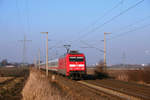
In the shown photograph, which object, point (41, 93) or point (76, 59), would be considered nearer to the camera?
point (41, 93)

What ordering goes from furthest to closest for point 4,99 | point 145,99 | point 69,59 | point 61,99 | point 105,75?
point 105,75 < point 69,59 < point 4,99 < point 145,99 < point 61,99

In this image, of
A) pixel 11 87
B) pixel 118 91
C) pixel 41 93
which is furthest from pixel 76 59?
pixel 41 93

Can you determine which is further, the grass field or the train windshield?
the train windshield

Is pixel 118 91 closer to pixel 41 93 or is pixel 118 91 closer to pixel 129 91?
pixel 129 91

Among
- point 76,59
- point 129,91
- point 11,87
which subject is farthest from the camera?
point 76,59

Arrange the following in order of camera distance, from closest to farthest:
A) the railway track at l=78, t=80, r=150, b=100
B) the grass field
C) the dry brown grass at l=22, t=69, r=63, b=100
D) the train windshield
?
the dry brown grass at l=22, t=69, r=63, b=100, the railway track at l=78, t=80, r=150, b=100, the grass field, the train windshield

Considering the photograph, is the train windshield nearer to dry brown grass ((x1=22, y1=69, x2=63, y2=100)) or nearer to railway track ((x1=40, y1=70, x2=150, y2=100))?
railway track ((x1=40, y1=70, x2=150, y2=100))

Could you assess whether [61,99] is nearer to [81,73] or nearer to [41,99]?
[41,99]

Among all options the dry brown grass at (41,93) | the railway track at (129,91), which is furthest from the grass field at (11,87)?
the railway track at (129,91)

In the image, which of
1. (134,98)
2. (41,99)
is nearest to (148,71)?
(134,98)

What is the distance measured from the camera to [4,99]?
18.3 metres

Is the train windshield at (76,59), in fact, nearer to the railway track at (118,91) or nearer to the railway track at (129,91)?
the railway track at (118,91)

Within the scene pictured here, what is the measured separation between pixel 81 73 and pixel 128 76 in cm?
689

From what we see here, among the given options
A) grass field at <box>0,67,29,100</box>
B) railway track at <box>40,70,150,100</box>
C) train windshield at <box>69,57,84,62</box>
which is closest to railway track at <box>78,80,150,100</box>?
railway track at <box>40,70,150,100</box>
